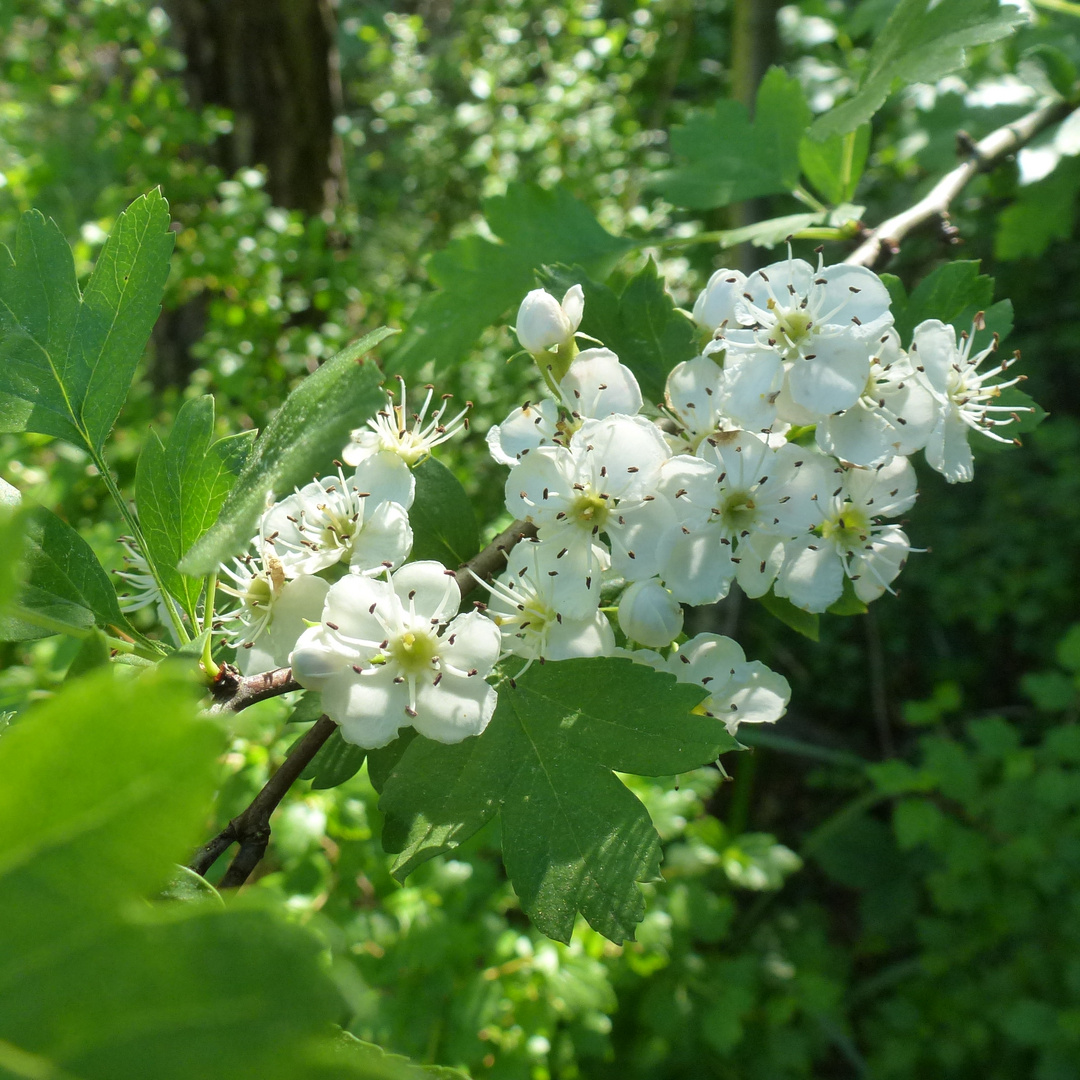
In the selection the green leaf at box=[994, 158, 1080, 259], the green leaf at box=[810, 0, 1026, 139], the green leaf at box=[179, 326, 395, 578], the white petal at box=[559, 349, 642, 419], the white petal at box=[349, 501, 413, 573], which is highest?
the green leaf at box=[810, 0, 1026, 139]

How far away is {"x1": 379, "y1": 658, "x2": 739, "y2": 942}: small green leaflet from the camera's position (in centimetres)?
70

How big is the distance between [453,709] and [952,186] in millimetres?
1031

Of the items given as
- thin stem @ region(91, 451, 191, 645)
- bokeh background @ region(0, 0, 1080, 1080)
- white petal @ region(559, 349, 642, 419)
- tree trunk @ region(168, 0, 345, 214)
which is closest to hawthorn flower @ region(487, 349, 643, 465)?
white petal @ region(559, 349, 642, 419)

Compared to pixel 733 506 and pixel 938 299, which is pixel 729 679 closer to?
pixel 733 506

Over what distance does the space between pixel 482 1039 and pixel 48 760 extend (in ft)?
4.65

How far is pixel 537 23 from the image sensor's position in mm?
3783

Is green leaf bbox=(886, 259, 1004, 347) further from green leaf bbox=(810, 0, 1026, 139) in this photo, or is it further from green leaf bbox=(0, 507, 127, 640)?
green leaf bbox=(0, 507, 127, 640)

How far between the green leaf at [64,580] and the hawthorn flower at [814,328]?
0.55 meters

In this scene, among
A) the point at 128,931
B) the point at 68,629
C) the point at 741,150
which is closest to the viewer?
the point at 128,931

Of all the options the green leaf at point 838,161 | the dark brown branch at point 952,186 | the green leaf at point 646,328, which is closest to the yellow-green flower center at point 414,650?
the green leaf at point 646,328

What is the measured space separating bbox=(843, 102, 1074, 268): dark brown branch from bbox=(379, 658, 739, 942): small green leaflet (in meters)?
0.52

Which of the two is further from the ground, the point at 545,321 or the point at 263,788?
the point at 545,321

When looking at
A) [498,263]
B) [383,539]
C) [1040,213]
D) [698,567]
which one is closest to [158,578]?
[383,539]

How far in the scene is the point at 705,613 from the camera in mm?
2822
